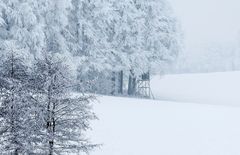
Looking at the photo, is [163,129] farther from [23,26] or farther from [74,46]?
[74,46]

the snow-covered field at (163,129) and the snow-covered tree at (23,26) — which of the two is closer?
the snow-covered field at (163,129)

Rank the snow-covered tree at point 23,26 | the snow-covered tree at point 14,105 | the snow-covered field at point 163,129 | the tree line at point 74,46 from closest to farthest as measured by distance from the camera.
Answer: the snow-covered tree at point 14,105, the tree line at point 74,46, the snow-covered field at point 163,129, the snow-covered tree at point 23,26

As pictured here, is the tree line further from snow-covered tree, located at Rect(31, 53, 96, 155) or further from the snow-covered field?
the snow-covered field

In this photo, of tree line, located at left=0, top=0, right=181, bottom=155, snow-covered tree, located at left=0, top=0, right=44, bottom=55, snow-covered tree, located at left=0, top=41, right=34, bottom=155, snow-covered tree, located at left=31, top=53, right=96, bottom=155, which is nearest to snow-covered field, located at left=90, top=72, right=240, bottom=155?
tree line, located at left=0, top=0, right=181, bottom=155

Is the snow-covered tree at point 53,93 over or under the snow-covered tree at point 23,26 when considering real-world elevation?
under

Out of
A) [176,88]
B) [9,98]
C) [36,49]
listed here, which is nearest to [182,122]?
[36,49]

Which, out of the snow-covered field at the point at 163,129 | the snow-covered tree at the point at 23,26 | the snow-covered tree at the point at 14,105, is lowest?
the snow-covered field at the point at 163,129

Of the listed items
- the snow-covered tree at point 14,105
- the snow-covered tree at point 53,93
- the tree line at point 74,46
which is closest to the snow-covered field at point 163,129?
the tree line at point 74,46

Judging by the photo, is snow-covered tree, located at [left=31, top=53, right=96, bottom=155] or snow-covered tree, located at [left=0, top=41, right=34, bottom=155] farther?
snow-covered tree, located at [left=31, top=53, right=96, bottom=155]

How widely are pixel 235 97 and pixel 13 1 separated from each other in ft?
80.7

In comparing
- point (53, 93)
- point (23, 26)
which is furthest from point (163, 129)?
point (23, 26)

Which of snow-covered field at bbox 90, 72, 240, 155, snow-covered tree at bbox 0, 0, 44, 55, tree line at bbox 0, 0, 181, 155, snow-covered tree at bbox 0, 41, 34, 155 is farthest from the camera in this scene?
snow-covered tree at bbox 0, 0, 44, 55

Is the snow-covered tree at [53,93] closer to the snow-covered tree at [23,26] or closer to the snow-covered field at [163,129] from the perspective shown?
the snow-covered field at [163,129]

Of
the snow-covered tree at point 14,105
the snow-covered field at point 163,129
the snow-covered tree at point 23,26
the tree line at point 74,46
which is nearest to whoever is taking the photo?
the snow-covered tree at point 14,105
